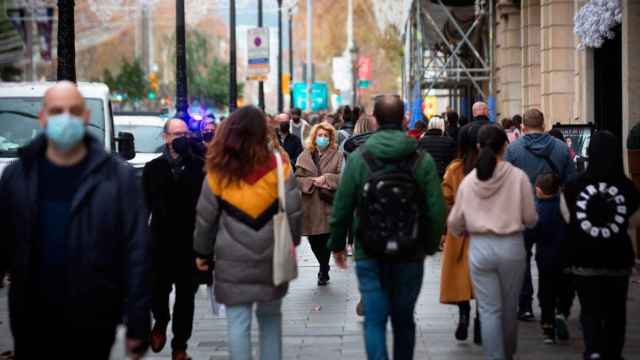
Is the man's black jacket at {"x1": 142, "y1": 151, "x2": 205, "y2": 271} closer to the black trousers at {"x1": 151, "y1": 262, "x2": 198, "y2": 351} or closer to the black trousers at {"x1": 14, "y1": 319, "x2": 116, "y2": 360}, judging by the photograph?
the black trousers at {"x1": 151, "y1": 262, "x2": 198, "y2": 351}

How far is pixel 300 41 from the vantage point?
11312 centimetres

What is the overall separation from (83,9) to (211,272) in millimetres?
40973

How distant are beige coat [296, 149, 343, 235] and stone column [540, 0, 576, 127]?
9.87 meters

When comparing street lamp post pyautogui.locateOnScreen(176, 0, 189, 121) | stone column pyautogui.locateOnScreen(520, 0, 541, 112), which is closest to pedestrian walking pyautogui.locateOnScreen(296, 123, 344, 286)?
Answer: street lamp post pyautogui.locateOnScreen(176, 0, 189, 121)

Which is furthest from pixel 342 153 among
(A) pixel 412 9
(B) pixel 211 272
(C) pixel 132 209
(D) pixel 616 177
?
(A) pixel 412 9

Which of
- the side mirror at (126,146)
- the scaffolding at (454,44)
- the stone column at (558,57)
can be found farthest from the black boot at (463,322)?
the scaffolding at (454,44)

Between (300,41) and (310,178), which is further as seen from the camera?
(300,41)

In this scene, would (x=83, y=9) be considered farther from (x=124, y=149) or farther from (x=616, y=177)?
(x=616, y=177)

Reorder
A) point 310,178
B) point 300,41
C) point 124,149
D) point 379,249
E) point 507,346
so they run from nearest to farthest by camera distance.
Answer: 1. point 379,249
2. point 507,346
3. point 310,178
4. point 124,149
5. point 300,41

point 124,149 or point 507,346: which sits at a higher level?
point 124,149

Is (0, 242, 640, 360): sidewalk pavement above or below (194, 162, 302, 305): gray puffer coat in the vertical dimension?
below

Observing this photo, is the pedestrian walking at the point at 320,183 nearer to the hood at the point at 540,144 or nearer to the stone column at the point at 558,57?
the hood at the point at 540,144

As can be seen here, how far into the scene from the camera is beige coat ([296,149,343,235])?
46.2ft

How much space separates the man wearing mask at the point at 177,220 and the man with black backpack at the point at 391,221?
1732mm
